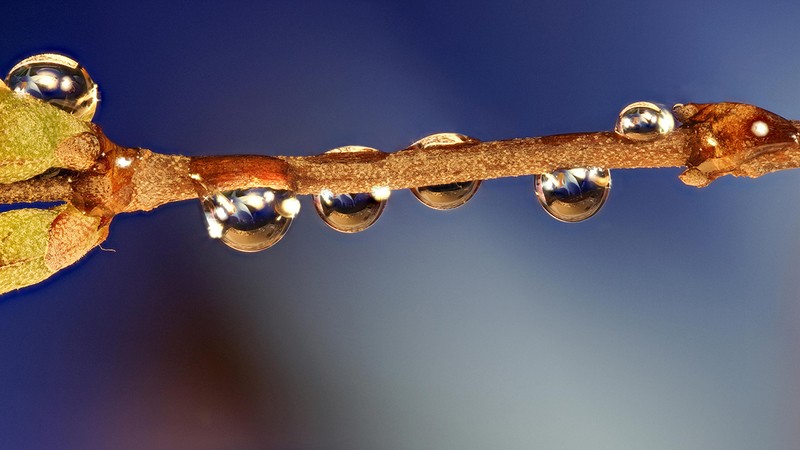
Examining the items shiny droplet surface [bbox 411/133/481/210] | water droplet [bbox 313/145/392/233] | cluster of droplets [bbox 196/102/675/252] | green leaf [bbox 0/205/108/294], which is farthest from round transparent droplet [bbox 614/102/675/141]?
green leaf [bbox 0/205/108/294]

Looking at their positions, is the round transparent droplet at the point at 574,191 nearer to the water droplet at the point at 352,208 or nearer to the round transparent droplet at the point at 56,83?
the water droplet at the point at 352,208

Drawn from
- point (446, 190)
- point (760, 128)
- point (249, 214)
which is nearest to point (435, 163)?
point (446, 190)

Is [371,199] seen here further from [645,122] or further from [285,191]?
[645,122]

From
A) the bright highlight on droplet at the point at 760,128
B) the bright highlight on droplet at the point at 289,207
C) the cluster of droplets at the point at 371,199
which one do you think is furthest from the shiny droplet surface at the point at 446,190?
the bright highlight on droplet at the point at 760,128

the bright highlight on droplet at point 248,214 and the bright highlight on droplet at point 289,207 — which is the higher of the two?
the bright highlight on droplet at point 289,207

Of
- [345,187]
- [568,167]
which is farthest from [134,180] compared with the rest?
[568,167]

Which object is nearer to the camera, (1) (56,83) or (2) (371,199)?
(1) (56,83)
